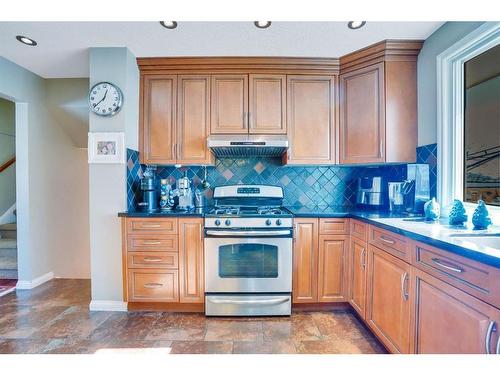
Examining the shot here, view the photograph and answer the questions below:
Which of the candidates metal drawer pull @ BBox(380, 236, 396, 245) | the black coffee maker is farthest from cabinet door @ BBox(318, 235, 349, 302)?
the black coffee maker

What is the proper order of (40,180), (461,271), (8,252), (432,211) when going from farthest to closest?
(8,252), (40,180), (432,211), (461,271)

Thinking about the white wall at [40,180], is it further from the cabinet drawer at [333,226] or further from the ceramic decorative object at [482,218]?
the ceramic decorative object at [482,218]

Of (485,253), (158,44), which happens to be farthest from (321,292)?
(158,44)

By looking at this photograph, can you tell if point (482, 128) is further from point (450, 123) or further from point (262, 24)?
point (262, 24)

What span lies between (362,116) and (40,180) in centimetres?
359

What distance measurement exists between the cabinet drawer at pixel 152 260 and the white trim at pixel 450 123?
225cm

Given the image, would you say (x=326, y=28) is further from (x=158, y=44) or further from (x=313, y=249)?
(x=313, y=249)

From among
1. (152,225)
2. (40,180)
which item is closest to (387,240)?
(152,225)

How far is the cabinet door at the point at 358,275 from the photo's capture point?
6.52ft

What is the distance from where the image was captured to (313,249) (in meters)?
2.26

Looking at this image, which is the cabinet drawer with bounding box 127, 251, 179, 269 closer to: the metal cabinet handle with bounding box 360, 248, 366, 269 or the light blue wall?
the metal cabinet handle with bounding box 360, 248, 366, 269

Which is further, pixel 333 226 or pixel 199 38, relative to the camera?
pixel 333 226

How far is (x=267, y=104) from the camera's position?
2.51 meters
